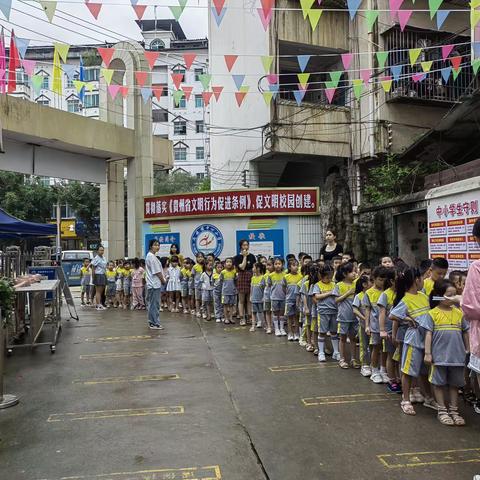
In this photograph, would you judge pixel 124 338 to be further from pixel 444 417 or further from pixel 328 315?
pixel 444 417

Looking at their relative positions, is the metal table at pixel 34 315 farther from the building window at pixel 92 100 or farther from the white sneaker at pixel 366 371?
the building window at pixel 92 100

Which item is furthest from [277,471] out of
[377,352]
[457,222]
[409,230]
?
[409,230]

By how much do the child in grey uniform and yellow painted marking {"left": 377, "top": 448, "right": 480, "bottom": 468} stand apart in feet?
19.7

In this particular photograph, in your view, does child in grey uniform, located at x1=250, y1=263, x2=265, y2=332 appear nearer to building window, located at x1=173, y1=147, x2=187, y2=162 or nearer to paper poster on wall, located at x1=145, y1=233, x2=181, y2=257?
paper poster on wall, located at x1=145, y1=233, x2=181, y2=257

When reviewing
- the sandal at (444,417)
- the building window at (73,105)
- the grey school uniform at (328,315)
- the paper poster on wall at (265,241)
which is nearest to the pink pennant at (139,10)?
the grey school uniform at (328,315)

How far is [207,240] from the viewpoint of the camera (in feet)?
47.4

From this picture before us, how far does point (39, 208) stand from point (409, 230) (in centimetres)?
2901

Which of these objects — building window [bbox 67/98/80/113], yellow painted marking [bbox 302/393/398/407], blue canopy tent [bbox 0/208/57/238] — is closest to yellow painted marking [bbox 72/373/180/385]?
yellow painted marking [bbox 302/393/398/407]

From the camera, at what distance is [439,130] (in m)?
11.2

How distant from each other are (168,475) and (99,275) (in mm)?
11618

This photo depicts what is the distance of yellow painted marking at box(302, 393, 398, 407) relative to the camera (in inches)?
203

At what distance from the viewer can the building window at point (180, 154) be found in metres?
46.2

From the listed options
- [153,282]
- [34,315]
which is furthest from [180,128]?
[34,315]

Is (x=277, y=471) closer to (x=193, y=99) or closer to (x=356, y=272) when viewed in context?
(x=356, y=272)
